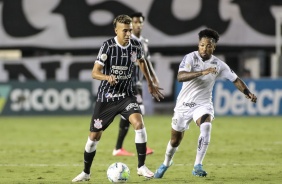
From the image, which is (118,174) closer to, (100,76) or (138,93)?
(100,76)

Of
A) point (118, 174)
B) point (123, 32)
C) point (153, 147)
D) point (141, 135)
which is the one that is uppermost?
point (123, 32)

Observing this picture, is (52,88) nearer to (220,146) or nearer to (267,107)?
(267,107)

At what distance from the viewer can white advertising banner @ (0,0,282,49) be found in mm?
26734

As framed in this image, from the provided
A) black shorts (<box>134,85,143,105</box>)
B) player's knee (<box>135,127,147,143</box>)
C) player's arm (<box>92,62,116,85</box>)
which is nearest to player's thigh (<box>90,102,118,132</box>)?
player's knee (<box>135,127,147,143</box>)

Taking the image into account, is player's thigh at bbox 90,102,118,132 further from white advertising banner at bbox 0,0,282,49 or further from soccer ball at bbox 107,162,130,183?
white advertising banner at bbox 0,0,282,49

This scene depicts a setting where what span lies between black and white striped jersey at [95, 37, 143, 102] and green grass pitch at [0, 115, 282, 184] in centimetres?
108

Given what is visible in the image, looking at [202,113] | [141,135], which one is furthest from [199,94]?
[141,135]

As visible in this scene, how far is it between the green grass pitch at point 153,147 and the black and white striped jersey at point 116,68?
3.54ft

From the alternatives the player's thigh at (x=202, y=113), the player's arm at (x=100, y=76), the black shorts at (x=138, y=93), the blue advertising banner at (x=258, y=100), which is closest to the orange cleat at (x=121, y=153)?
the black shorts at (x=138, y=93)

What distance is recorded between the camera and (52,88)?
23.6m

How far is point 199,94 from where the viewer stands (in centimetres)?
995

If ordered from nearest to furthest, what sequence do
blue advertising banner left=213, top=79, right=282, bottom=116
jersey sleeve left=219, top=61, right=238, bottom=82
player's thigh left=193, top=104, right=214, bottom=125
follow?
player's thigh left=193, top=104, right=214, bottom=125 → jersey sleeve left=219, top=61, right=238, bottom=82 → blue advertising banner left=213, top=79, right=282, bottom=116

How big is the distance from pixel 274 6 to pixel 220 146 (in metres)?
13.0

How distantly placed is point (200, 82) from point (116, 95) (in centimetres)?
111
